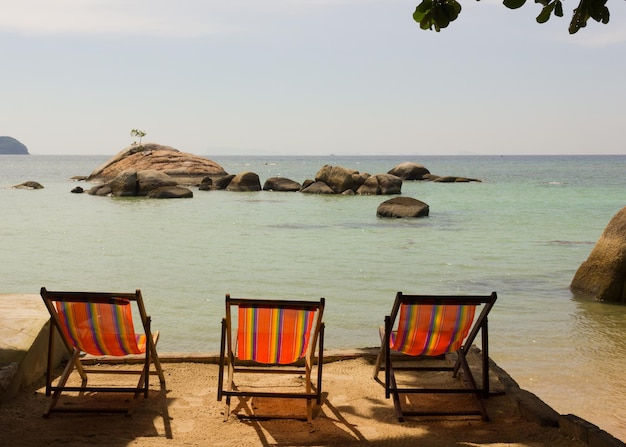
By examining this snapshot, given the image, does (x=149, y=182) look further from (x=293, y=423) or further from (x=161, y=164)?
(x=293, y=423)

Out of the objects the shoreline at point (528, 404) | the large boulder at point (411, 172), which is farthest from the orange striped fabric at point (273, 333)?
the large boulder at point (411, 172)

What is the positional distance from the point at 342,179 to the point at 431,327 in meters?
31.7

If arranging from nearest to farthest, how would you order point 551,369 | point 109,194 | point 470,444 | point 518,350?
point 470,444, point 551,369, point 518,350, point 109,194

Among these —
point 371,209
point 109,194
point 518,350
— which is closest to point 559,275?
point 518,350

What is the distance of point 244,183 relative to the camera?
39312 millimetres

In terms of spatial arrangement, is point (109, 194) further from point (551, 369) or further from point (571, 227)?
point (551, 369)

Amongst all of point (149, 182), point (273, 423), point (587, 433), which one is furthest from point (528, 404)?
point (149, 182)

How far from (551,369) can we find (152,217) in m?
19.4

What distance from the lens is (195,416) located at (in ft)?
15.9

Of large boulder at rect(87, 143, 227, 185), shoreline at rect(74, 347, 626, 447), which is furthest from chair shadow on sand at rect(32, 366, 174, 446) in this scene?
large boulder at rect(87, 143, 227, 185)

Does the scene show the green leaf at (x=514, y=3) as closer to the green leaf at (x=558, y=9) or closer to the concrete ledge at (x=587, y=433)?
the green leaf at (x=558, y=9)

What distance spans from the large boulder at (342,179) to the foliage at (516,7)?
32537 millimetres

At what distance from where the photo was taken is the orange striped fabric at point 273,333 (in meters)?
4.80

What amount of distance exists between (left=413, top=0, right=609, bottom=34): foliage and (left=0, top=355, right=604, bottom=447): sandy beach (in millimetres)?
2386
